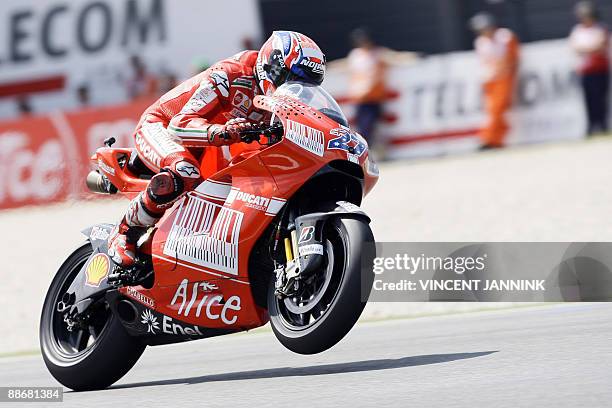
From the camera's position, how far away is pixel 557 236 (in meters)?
11.5

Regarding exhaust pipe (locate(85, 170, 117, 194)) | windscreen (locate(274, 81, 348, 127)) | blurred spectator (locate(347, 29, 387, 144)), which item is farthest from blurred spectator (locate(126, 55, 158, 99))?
windscreen (locate(274, 81, 348, 127))

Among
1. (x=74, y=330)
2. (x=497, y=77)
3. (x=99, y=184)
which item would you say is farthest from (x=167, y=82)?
(x=74, y=330)

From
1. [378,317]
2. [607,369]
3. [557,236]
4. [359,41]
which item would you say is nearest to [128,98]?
[359,41]

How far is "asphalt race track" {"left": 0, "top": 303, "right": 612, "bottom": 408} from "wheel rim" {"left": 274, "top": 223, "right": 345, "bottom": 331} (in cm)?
28

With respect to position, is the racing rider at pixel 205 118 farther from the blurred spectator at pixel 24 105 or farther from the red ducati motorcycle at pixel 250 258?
the blurred spectator at pixel 24 105

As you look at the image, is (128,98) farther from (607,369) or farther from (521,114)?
(607,369)

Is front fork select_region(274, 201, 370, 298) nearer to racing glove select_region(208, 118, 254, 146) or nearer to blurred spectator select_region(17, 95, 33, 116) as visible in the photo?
racing glove select_region(208, 118, 254, 146)

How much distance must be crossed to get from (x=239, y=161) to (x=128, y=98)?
14126mm

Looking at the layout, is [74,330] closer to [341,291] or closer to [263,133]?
[263,133]

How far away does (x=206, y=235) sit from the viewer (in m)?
6.59

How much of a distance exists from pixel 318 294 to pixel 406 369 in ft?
→ 1.77

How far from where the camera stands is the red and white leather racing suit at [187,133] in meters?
6.62

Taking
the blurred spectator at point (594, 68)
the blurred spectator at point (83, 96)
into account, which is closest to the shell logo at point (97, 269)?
the blurred spectator at point (594, 68)

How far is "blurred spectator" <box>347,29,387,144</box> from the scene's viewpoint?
688 inches
